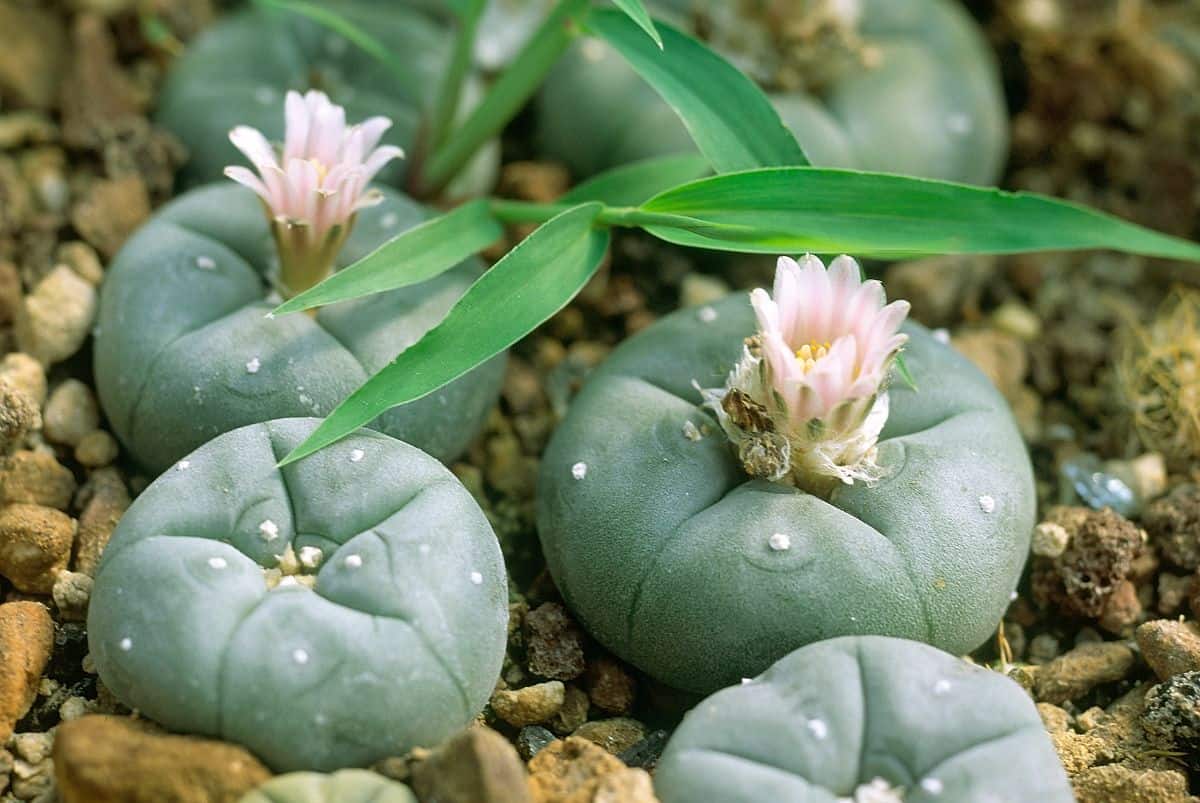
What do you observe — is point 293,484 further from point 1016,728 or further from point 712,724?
point 1016,728

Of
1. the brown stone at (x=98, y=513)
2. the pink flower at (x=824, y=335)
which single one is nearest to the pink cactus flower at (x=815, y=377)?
the pink flower at (x=824, y=335)

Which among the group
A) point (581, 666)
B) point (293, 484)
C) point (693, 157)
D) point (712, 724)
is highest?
point (693, 157)

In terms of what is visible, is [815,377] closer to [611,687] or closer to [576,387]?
[611,687]

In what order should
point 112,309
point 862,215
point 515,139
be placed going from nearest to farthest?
point 862,215, point 112,309, point 515,139

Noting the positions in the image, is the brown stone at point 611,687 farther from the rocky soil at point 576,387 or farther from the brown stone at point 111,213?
the brown stone at point 111,213

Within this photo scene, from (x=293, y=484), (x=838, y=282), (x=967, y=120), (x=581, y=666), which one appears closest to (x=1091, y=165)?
(x=967, y=120)
